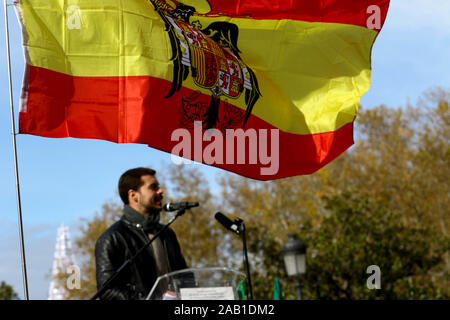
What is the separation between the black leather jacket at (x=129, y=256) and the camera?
16.7ft

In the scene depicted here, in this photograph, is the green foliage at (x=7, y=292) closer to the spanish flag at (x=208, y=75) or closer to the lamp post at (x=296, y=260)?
the lamp post at (x=296, y=260)

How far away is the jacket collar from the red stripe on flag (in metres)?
0.63

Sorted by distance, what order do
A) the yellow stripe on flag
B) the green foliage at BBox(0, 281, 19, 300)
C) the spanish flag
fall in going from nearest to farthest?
the spanish flag → the yellow stripe on flag → the green foliage at BBox(0, 281, 19, 300)

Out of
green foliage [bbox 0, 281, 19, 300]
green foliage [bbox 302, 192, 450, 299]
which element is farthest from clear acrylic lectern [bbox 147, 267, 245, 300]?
green foliage [bbox 0, 281, 19, 300]

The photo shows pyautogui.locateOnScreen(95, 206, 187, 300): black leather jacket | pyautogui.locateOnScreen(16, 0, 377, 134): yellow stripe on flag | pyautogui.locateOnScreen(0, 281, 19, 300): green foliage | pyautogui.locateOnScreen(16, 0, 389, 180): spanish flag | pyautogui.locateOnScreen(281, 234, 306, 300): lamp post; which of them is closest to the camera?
pyautogui.locateOnScreen(16, 0, 389, 180): spanish flag

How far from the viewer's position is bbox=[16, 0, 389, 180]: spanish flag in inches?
188

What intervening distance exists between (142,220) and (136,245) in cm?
20

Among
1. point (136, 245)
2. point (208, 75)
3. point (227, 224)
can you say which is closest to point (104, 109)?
point (208, 75)

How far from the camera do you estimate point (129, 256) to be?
5305 mm

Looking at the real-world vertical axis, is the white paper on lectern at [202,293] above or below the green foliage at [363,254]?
above

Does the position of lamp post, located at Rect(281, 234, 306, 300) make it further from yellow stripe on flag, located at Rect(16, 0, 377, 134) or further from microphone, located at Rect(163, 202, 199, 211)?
microphone, located at Rect(163, 202, 199, 211)

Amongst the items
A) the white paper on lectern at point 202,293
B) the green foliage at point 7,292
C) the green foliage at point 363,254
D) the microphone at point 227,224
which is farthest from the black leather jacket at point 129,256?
the green foliage at point 7,292
